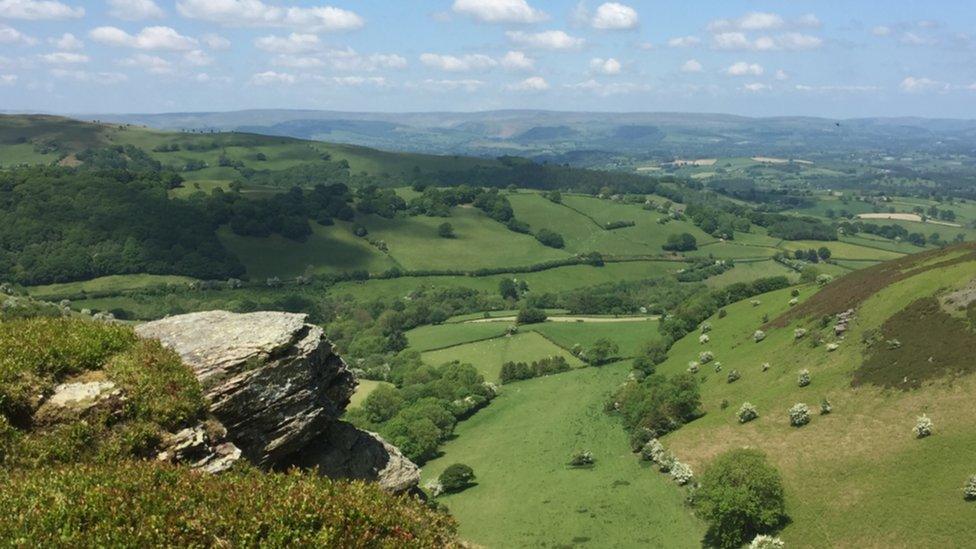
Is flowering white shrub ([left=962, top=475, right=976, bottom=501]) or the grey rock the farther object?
flowering white shrub ([left=962, top=475, right=976, bottom=501])

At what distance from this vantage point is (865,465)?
57.4 metres

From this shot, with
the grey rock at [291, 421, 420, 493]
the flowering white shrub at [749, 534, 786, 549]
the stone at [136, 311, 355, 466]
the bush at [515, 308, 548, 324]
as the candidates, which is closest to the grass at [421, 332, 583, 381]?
the bush at [515, 308, 548, 324]

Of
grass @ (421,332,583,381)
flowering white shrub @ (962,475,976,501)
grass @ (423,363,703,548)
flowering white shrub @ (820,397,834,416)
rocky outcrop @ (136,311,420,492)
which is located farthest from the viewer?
Answer: grass @ (421,332,583,381)

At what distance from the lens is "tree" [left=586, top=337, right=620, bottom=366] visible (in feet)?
405

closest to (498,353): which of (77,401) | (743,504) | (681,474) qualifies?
(681,474)

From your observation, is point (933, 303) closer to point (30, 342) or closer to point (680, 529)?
point (680, 529)

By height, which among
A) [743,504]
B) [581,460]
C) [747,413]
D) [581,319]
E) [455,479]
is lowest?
[581,319]

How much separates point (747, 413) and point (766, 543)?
2664cm

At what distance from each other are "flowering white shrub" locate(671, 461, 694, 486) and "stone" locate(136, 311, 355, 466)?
50591 millimetres

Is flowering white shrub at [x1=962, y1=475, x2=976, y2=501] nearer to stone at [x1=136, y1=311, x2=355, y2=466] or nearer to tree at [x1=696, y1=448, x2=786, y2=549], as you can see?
tree at [x1=696, y1=448, x2=786, y2=549]

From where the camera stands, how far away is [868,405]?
2596 inches

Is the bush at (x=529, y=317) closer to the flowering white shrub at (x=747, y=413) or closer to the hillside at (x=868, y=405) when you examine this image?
the hillside at (x=868, y=405)

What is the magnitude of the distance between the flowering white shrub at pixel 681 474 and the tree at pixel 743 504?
930 centimetres

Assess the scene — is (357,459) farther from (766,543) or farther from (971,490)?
(971,490)
